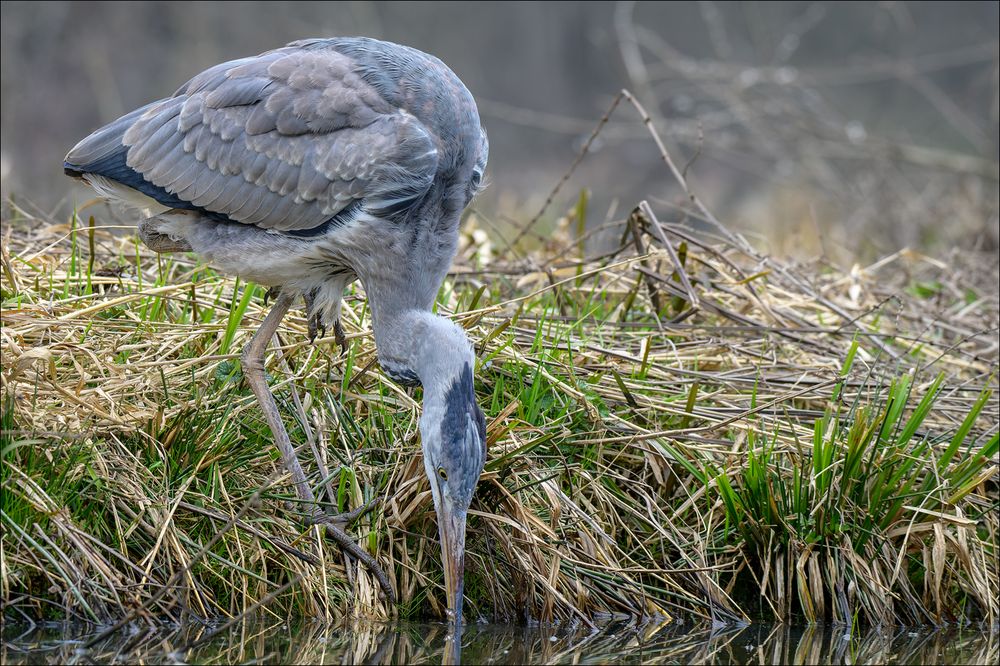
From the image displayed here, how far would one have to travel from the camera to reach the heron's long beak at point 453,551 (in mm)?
4254

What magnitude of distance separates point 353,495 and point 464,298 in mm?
1654

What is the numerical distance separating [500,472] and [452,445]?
51cm

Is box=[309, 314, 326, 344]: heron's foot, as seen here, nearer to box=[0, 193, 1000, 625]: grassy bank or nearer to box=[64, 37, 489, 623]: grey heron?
box=[64, 37, 489, 623]: grey heron

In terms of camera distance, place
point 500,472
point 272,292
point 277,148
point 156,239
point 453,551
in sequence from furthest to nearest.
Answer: point 272,292 → point 156,239 → point 277,148 → point 500,472 → point 453,551

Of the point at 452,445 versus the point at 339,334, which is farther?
the point at 339,334

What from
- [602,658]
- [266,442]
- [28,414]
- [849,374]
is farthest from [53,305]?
[849,374]

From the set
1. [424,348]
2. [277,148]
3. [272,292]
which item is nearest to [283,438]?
[424,348]

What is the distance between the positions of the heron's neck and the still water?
0.93 m

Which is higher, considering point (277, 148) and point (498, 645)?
point (277, 148)

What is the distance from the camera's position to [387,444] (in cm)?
491

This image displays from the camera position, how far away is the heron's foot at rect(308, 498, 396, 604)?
Answer: 440cm

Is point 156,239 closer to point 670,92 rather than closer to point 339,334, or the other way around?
point 339,334

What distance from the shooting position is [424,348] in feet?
14.8

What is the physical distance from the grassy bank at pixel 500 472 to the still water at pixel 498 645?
123 millimetres
